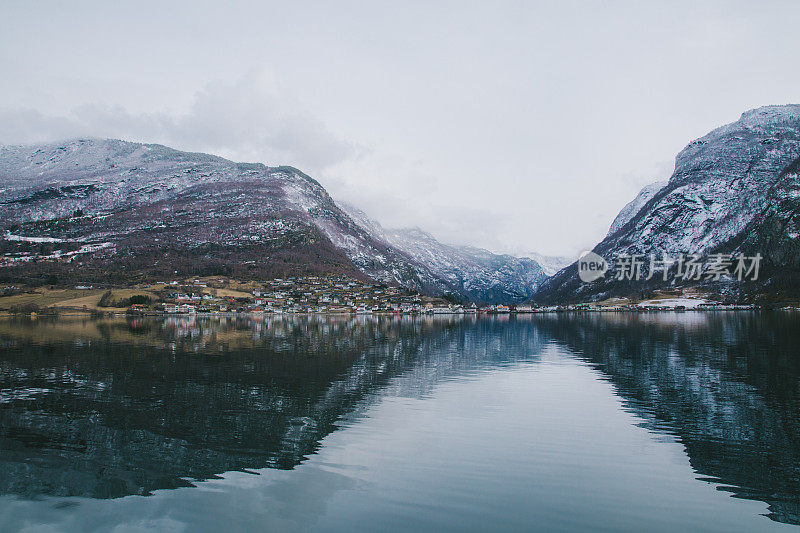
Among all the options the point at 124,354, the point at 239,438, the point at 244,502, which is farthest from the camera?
the point at 124,354

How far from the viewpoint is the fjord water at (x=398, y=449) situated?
1831cm

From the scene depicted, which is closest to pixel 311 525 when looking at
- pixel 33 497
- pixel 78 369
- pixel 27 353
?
pixel 33 497

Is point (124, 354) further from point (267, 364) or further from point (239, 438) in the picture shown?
point (239, 438)

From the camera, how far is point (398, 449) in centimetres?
2666

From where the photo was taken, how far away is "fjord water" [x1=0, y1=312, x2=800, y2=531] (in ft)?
60.1

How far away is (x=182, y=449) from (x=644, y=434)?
26894 millimetres

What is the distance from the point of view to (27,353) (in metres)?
70.8

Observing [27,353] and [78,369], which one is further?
[27,353]

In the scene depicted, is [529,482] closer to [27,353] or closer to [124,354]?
[124,354]

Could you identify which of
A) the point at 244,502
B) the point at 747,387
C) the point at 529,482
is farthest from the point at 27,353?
the point at 747,387

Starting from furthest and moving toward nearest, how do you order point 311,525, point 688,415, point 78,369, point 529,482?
1. point 78,369
2. point 688,415
3. point 529,482
4. point 311,525

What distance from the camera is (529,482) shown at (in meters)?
21.4

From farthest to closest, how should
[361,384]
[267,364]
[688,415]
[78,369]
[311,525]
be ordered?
[267,364] → [78,369] → [361,384] → [688,415] → [311,525]

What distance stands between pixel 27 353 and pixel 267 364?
1554 inches
